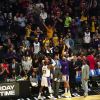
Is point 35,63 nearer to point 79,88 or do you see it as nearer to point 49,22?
point 79,88

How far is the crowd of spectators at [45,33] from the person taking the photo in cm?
2605

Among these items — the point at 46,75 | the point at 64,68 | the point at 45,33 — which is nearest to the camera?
the point at 46,75

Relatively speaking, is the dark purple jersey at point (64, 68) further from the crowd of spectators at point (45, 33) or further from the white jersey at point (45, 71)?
the crowd of spectators at point (45, 33)

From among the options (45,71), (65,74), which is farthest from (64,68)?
(45,71)

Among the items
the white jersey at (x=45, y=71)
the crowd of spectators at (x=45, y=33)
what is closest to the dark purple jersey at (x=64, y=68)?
the white jersey at (x=45, y=71)

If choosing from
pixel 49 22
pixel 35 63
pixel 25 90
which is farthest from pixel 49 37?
pixel 25 90

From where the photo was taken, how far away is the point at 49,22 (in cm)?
2955

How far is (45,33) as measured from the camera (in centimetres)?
2895

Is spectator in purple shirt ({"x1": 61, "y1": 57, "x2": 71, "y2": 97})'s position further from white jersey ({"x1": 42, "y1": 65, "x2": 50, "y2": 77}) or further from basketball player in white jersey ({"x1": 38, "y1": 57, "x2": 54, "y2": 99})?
white jersey ({"x1": 42, "y1": 65, "x2": 50, "y2": 77})

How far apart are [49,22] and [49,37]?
135 cm

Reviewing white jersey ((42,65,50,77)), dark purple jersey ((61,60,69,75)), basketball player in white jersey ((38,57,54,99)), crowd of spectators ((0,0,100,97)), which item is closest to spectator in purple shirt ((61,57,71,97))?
dark purple jersey ((61,60,69,75))

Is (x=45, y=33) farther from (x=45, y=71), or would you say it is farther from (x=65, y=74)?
(x=45, y=71)

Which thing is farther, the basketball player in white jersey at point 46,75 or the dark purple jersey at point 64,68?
the dark purple jersey at point 64,68

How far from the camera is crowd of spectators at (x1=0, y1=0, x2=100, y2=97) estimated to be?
2605cm
